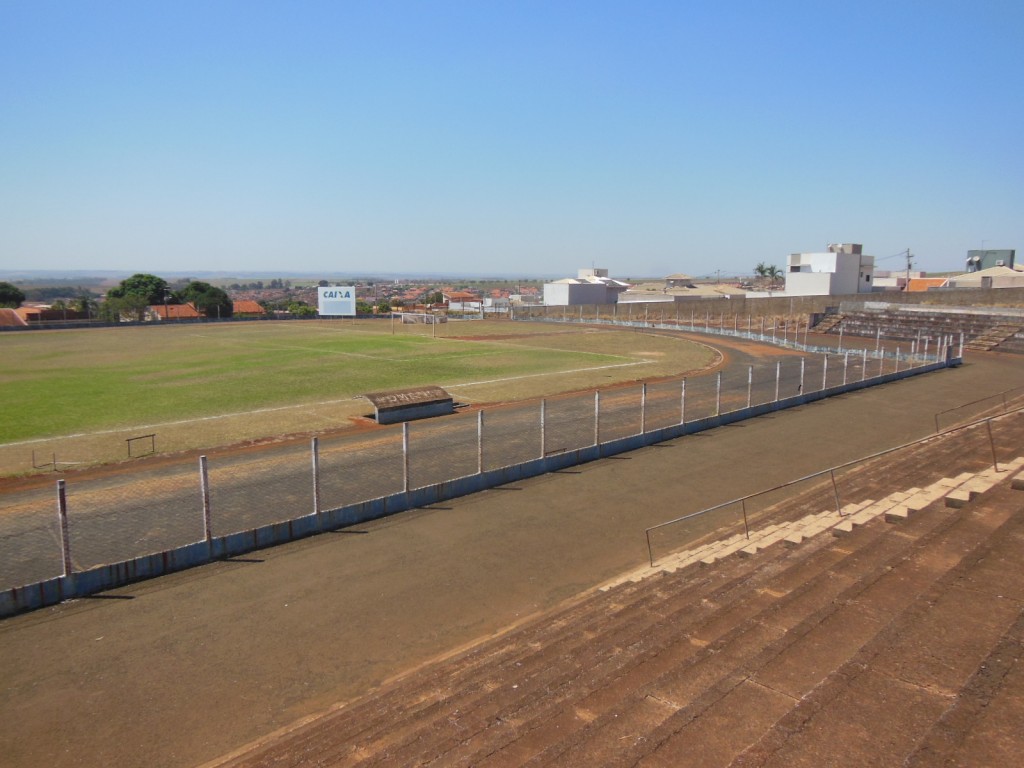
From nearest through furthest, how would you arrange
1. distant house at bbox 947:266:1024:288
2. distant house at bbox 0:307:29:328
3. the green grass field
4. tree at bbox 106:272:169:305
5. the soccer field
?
1. the soccer field
2. the green grass field
3. distant house at bbox 0:307:29:328
4. distant house at bbox 947:266:1024:288
5. tree at bbox 106:272:169:305

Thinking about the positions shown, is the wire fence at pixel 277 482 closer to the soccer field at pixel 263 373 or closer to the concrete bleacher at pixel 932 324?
the soccer field at pixel 263 373

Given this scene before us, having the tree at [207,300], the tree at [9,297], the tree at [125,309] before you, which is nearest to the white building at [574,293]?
the tree at [207,300]

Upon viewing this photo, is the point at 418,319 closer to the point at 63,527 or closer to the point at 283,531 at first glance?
the point at 283,531

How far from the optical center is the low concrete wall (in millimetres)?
A: 11422

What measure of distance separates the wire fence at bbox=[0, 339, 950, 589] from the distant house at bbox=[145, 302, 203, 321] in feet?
290

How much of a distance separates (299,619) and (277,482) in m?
Answer: 7.19

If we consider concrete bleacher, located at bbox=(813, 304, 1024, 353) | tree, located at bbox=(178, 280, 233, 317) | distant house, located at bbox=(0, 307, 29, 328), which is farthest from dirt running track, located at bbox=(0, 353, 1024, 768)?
tree, located at bbox=(178, 280, 233, 317)

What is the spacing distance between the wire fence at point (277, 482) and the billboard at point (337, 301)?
259 ft

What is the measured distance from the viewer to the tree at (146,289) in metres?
115

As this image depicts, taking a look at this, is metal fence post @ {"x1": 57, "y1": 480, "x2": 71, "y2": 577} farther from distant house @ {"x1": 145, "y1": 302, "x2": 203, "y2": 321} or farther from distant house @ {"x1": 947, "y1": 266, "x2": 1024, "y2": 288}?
distant house @ {"x1": 947, "y1": 266, "x2": 1024, "y2": 288}

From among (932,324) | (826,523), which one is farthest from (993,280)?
(826,523)

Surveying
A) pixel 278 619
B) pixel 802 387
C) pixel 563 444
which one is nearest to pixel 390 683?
pixel 278 619

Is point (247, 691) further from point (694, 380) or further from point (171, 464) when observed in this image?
point (694, 380)

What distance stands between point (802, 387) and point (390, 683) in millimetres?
28080
